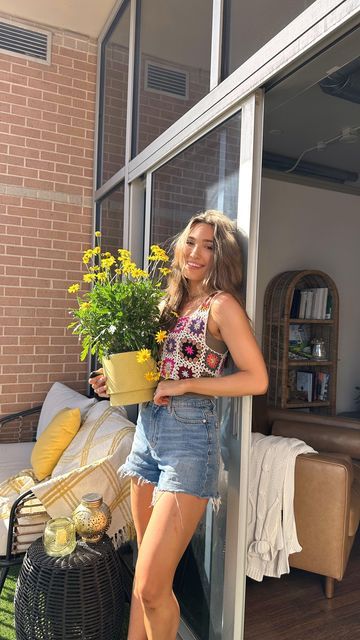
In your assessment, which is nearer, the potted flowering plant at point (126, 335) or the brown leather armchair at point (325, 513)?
the potted flowering plant at point (126, 335)

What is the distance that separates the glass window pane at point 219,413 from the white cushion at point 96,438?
66cm

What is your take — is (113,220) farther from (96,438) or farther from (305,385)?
(305,385)

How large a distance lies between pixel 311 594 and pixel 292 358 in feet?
7.90

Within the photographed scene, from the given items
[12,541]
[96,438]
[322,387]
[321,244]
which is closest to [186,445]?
[96,438]

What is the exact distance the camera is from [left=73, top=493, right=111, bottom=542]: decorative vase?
2.09 meters

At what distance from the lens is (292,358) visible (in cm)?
466

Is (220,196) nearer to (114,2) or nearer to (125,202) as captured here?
(125,202)

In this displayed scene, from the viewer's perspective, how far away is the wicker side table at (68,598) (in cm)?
193

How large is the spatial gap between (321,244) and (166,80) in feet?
9.58

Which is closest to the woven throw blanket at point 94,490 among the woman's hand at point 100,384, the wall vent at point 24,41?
the woman's hand at point 100,384

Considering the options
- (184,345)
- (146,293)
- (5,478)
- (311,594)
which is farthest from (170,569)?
(5,478)

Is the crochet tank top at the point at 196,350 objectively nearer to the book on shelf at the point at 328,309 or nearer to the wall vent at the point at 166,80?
the wall vent at the point at 166,80

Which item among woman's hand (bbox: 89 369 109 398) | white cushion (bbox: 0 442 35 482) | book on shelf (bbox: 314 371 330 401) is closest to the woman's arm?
woman's hand (bbox: 89 369 109 398)

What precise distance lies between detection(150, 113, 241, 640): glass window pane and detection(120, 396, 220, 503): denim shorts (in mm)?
205
